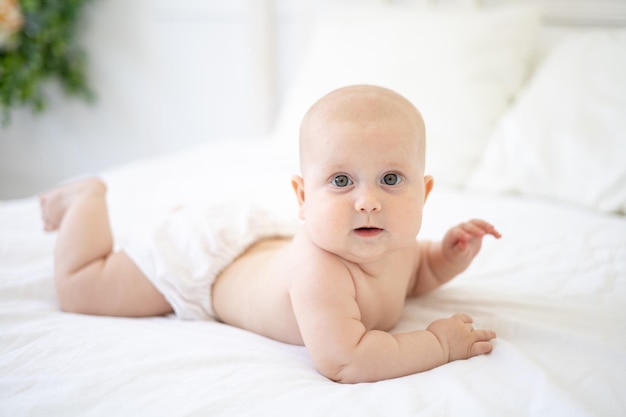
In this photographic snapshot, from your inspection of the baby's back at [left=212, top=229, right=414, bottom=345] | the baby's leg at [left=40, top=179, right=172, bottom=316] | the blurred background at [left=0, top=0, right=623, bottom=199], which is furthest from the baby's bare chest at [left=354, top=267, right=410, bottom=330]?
the blurred background at [left=0, top=0, right=623, bottom=199]

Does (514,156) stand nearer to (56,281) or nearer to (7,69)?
(56,281)

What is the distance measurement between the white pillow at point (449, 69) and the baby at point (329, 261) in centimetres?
56

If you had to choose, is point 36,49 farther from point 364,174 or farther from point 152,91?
point 364,174

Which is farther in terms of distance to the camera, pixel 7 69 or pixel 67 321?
pixel 7 69

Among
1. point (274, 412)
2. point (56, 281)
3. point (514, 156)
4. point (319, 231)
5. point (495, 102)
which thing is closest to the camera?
point (274, 412)

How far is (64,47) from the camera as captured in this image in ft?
8.67

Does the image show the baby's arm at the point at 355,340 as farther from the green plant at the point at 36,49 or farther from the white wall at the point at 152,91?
the green plant at the point at 36,49

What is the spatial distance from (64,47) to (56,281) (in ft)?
6.28

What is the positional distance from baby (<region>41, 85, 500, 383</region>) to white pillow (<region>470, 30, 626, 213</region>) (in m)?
0.50

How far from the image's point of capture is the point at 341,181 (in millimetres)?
779

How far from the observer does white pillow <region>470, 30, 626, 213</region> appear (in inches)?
51.8

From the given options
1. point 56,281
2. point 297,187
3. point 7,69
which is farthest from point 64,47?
point 297,187


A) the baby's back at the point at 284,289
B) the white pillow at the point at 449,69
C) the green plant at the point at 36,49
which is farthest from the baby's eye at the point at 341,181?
the green plant at the point at 36,49

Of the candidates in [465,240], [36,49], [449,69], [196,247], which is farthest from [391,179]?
[36,49]
